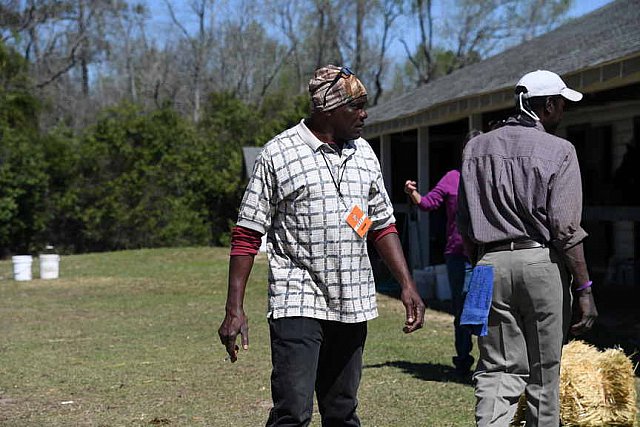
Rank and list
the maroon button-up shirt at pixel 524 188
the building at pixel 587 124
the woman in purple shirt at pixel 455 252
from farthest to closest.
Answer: the building at pixel 587 124 → the woman in purple shirt at pixel 455 252 → the maroon button-up shirt at pixel 524 188

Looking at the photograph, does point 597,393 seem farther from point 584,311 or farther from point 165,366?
point 165,366

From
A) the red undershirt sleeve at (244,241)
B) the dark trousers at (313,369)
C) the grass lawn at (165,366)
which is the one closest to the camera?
the dark trousers at (313,369)

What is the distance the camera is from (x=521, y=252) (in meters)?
4.42

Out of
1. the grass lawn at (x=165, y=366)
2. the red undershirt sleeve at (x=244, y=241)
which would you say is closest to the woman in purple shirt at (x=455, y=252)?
the grass lawn at (x=165, y=366)

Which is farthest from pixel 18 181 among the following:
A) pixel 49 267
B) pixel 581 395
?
pixel 581 395

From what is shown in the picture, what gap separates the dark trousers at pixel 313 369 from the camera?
3.94 metres

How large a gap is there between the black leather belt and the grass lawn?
1782 millimetres

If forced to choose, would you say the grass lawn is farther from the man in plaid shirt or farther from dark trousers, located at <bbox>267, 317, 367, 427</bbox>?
the man in plaid shirt

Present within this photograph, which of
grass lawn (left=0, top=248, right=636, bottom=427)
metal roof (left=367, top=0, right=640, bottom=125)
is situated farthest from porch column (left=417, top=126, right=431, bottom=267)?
grass lawn (left=0, top=248, right=636, bottom=427)

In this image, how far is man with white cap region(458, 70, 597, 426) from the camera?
14.4 ft

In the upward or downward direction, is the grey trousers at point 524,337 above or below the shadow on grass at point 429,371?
above

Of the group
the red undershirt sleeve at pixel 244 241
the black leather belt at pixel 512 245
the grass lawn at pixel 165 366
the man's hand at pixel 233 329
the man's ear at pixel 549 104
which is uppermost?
the man's ear at pixel 549 104

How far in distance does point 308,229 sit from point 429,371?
12.9 feet

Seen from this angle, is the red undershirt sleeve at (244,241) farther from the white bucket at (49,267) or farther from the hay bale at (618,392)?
the white bucket at (49,267)
